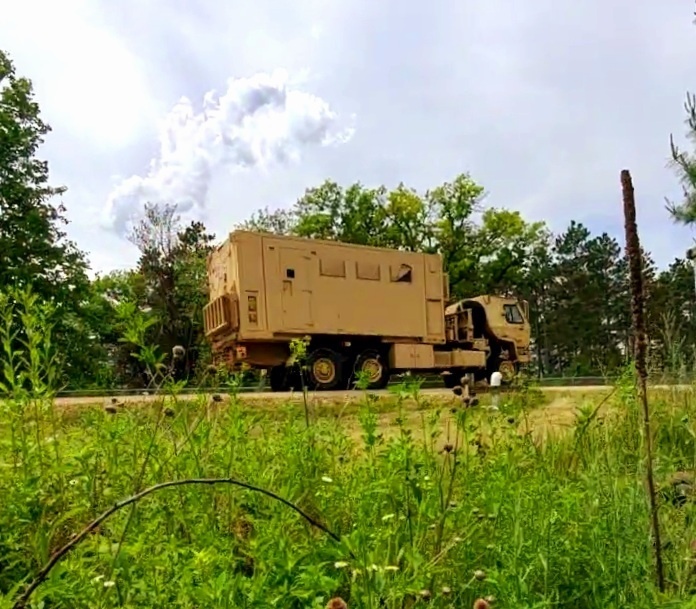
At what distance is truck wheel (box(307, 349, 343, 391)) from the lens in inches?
568

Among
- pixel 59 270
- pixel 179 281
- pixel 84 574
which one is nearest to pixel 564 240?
pixel 179 281

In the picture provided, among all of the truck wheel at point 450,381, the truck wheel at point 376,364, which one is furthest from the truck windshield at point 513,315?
the truck wheel at point 450,381

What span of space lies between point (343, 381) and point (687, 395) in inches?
435

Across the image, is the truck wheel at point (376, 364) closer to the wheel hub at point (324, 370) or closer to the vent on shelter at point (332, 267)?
the wheel hub at point (324, 370)

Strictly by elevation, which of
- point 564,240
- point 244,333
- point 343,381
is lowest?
point 343,381

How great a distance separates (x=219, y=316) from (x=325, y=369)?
8.29ft

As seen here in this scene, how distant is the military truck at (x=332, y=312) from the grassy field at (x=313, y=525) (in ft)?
34.7

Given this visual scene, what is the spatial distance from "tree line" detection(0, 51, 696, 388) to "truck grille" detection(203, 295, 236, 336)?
188 cm

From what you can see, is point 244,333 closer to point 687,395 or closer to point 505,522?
point 687,395

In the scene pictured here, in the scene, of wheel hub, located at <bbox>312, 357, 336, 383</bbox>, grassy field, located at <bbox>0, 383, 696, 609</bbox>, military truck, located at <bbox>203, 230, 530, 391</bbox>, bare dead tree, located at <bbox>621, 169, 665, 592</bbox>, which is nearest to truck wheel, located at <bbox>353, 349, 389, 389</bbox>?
Result: military truck, located at <bbox>203, 230, 530, 391</bbox>

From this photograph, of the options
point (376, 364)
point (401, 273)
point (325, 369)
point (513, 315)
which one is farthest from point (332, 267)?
point (513, 315)

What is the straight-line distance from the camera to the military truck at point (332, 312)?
552 inches

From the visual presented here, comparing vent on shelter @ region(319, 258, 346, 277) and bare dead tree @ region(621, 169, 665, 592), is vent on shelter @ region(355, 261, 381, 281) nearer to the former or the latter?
vent on shelter @ region(319, 258, 346, 277)

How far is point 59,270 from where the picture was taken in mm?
20484
